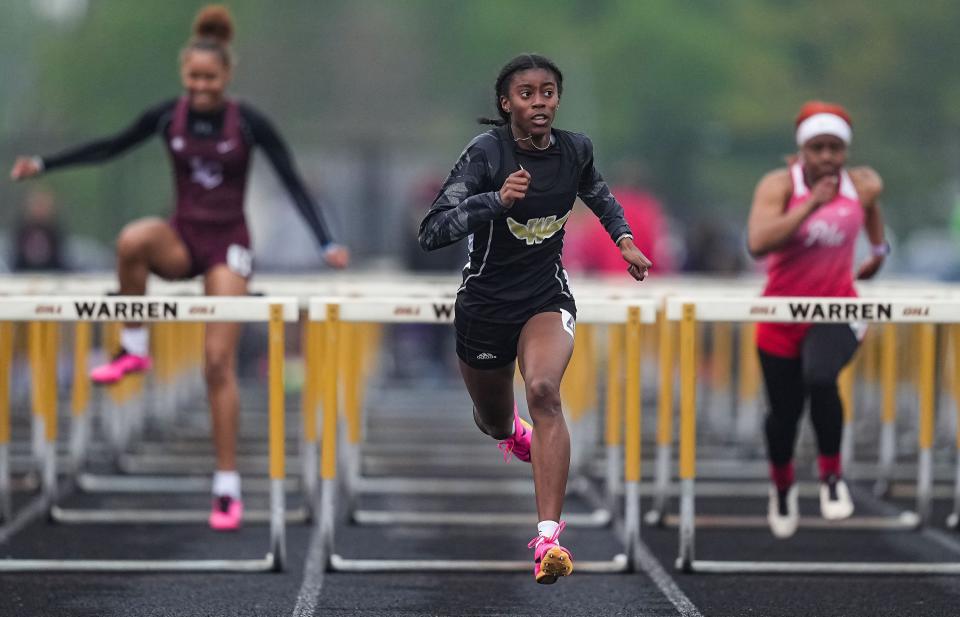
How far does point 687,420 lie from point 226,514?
226 centimetres

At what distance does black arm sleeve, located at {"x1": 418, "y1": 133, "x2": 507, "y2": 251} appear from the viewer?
677cm

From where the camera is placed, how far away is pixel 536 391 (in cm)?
692

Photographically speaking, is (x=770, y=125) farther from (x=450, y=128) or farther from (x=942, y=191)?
(x=450, y=128)

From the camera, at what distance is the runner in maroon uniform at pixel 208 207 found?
9125 mm

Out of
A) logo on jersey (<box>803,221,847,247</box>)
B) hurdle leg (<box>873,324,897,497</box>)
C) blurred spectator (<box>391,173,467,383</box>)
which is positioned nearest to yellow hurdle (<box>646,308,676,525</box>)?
logo on jersey (<box>803,221,847,247</box>)

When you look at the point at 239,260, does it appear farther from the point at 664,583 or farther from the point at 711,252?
the point at 711,252

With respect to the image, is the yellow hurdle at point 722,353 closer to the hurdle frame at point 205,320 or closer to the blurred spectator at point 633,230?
the blurred spectator at point 633,230

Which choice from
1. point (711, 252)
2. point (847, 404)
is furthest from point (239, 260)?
point (711, 252)

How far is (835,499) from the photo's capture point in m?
8.68

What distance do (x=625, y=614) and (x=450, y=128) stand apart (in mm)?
62860

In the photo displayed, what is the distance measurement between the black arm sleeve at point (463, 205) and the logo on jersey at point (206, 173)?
8.33 feet

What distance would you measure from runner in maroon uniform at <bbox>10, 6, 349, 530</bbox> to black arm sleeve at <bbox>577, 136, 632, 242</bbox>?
7.72 feet

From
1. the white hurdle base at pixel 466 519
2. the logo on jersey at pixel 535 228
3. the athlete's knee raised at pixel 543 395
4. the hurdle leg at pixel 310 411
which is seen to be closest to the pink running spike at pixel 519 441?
the athlete's knee raised at pixel 543 395

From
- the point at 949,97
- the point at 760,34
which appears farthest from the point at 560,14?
the point at 949,97
